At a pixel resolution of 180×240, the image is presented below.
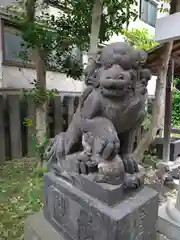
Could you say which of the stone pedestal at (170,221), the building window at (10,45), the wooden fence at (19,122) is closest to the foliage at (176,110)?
the wooden fence at (19,122)

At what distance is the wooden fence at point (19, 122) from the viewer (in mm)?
3281

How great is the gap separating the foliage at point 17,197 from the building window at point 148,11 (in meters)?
5.65

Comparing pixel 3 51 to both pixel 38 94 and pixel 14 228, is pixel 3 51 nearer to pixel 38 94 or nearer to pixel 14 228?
pixel 38 94

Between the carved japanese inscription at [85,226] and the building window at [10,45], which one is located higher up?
the building window at [10,45]

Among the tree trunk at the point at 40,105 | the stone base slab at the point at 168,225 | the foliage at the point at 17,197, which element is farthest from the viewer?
the tree trunk at the point at 40,105

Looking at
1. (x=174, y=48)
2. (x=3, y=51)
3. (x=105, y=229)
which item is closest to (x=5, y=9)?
(x=3, y=51)

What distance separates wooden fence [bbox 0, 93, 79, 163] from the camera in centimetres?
328

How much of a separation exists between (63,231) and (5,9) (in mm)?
3454

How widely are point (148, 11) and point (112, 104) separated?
6529 mm

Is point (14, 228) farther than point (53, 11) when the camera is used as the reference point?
No

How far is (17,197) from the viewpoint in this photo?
2305 millimetres

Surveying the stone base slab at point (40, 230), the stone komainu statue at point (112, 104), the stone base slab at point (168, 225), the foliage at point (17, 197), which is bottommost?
the foliage at point (17, 197)

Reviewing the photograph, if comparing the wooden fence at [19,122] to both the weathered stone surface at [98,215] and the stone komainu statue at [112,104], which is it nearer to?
the weathered stone surface at [98,215]

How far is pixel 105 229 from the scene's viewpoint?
0.93 meters
